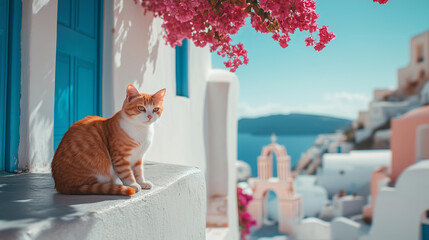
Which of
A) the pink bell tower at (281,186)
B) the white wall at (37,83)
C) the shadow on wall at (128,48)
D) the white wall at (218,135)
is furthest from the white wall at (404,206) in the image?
the white wall at (37,83)

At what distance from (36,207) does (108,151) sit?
453mm

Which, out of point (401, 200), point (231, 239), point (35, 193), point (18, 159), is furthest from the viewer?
point (401, 200)

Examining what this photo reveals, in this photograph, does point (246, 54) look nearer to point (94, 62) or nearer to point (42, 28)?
point (94, 62)

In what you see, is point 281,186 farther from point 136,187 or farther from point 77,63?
point 136,187

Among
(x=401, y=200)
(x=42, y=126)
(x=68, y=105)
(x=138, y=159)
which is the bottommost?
(x=401, y=200)

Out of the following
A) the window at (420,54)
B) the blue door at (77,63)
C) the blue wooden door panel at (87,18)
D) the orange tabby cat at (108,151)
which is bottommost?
the orange tabby cat at (108,151)

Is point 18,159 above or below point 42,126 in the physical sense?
below

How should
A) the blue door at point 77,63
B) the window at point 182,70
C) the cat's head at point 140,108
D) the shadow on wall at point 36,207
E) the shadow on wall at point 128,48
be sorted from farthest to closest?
the window at point 182,70, the shadow on wall at point 128,48, the blue door at point 77,63, the cat's head at point 140,108, the shadow on wall at point 36,207

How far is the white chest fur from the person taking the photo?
1655 mm

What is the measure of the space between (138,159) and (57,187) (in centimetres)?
38

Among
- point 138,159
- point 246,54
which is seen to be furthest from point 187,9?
point 138,159

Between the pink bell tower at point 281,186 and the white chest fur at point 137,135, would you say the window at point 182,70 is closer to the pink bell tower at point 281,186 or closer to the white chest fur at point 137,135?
the white chest fur at point 137,135

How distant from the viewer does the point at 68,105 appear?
2.54 metres

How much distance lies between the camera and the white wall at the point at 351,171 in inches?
847
